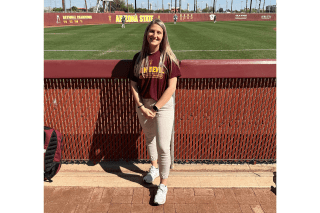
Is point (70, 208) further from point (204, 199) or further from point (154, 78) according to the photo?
point (154, 78)

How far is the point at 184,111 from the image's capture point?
3266 millimetres

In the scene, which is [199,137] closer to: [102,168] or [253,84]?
[253,84]

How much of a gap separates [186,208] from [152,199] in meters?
0.39

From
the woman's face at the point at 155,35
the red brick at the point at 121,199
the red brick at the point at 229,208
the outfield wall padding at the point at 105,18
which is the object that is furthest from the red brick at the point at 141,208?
the outfield wall padding at the point at 105,18

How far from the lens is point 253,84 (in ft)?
10.3

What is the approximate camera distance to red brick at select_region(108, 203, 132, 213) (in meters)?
2.59

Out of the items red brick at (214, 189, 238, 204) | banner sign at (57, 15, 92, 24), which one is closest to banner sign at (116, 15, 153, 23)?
banner sign at (57, 15, 92, 24)

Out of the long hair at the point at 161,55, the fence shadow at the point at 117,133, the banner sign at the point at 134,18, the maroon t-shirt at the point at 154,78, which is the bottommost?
the fence shadow at the point at 117,133

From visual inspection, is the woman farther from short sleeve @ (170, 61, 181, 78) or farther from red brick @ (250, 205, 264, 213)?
red brick @ (250, 205, 264, 213)

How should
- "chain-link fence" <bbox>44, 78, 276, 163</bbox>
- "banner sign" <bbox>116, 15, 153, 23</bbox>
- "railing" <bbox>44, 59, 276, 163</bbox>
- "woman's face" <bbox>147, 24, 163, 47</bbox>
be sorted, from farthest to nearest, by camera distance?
"banner sign" <bbox>116, 15, 153, 23</bbox>
"chain-link fence" <bbox>44, 78, 276, 163</bbox>
"railing" <bbox>44, 59, 276, 163</bbox>
"woman's face" <bbox>147, 24, 163, 47</bbox>

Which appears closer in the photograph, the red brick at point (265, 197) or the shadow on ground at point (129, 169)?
the red brick at point (265, 197)

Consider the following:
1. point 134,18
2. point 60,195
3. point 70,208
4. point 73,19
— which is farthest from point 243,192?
point 134,18

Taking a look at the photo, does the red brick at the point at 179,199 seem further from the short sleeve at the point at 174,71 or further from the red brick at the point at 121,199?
the short sleeve at the point at 174,71

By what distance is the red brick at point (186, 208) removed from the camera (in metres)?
2.59
